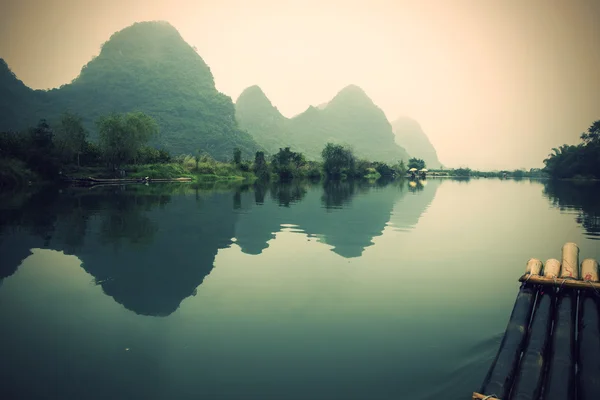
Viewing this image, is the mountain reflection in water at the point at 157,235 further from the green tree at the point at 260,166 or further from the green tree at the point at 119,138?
the green tree at the point at 260,166

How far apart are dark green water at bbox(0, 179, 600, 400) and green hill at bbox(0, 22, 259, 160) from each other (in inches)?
5173

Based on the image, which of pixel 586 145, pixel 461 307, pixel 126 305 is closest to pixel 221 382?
pixel 126 305

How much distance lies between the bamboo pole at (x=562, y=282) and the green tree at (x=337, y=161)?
334 ft

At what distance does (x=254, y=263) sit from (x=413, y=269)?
521cm

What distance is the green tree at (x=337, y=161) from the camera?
107 metres

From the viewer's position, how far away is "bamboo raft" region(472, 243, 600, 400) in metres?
4.26

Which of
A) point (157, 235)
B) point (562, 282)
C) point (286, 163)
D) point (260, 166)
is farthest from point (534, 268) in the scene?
point (286, 163)

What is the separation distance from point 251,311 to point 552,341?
5.46 meters

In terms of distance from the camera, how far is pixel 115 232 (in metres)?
16.7

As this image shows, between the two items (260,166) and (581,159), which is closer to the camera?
(260,166)

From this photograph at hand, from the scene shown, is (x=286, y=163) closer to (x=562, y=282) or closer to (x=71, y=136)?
(x=71, y=136)

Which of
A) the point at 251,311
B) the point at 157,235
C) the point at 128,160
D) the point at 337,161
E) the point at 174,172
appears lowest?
the point at 251,311

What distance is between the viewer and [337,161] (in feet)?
354

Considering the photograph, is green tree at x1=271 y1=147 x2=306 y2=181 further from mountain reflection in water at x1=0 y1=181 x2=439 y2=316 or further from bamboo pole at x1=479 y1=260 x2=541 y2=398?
bamboo pole at x1=479 y1=260 x2=541 y2=398
